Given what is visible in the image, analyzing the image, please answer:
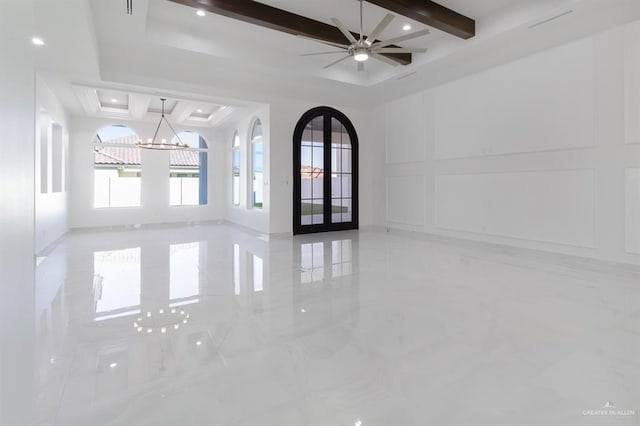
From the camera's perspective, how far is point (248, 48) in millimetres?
6008

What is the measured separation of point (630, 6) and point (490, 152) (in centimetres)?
255

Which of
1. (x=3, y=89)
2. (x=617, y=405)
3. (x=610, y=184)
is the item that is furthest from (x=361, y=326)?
(x=610, y=184)

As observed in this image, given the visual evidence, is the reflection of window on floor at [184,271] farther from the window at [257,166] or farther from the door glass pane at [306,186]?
the door glass pane at [306,186]

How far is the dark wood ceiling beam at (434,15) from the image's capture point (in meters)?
4.55

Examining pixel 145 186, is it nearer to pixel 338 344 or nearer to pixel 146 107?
pixel 146 107

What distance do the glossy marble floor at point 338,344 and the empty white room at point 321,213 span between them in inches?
0.8

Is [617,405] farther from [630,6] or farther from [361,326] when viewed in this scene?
[630,6]

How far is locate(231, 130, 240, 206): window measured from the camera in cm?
980

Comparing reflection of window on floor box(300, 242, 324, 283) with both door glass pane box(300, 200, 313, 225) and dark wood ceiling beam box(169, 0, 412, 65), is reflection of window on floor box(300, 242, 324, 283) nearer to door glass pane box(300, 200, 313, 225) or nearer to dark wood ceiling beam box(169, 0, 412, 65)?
door glass pane box(300, 200, 313, 225)

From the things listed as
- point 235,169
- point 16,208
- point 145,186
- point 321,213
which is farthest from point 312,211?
point 16,208

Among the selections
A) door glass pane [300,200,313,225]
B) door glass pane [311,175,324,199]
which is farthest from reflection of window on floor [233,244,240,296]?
door glass pane [311,175,324,199]

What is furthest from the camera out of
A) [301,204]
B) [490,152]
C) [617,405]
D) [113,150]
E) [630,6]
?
[113,150]

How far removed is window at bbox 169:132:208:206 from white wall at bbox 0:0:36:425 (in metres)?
9.83

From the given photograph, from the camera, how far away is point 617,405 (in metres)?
1.69
